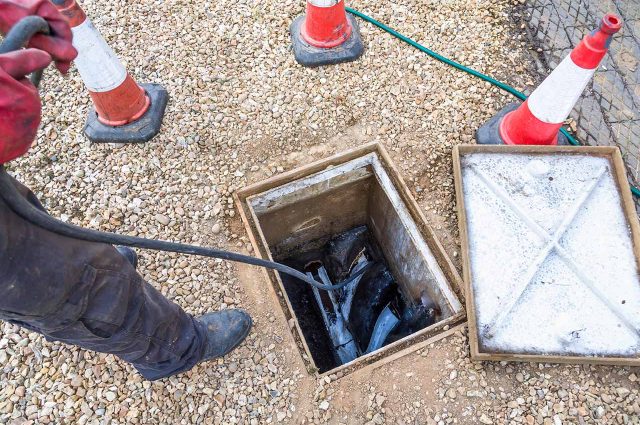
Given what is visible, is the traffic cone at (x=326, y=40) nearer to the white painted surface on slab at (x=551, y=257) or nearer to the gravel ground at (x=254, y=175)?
the gravel ground at (x=254, y=175)

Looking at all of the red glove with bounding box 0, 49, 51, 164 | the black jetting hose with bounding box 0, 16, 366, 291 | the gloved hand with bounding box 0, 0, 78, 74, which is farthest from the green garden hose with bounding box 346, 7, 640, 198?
the red glove with bounding box 0, 49, 51, 164

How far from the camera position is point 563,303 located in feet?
8.31

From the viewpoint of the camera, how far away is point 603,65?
3426 mm

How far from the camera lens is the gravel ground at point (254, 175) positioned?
8.02 feet

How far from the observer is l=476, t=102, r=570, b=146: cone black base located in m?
3.03

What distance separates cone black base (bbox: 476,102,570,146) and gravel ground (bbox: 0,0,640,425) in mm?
71

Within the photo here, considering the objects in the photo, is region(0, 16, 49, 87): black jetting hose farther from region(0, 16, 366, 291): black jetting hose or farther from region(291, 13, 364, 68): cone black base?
region(291, 13, 364, 68): cone black base

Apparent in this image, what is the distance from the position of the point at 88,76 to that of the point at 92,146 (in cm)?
49

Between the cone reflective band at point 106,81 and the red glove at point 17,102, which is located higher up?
the red glove at point 17,102

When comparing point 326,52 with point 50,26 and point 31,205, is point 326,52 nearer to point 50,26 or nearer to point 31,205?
point 50,26

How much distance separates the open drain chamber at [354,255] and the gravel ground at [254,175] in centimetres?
9

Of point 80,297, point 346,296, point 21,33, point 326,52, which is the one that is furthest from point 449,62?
point 80,297

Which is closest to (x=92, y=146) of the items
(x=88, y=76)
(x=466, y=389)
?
(x=88, y=76)

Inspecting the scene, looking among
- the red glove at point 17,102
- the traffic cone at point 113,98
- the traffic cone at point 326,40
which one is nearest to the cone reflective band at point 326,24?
the traffic cone at point 326,40
